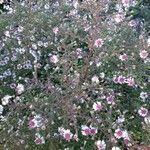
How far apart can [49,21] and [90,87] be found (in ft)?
4.80

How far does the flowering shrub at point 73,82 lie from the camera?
4.04 meters

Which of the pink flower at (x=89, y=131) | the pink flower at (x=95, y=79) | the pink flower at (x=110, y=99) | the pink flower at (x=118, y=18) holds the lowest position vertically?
the pink flower at (x=89, y=131)

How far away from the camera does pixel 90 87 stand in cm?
408

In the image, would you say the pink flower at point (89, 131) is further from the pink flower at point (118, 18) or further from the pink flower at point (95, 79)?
the pink flower at point (118, 18)

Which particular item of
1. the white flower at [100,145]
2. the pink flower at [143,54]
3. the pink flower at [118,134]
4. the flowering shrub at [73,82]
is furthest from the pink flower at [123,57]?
the white flower at [100,145]

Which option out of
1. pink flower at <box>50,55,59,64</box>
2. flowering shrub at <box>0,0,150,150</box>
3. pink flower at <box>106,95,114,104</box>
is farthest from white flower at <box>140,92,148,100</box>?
pink flower at <box>50,55,59,64</box>

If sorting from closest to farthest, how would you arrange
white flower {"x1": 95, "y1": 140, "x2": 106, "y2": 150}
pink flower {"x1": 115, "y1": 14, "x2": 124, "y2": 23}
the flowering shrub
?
1. white flower {"x1": 95, "y1": 140, "x2": 106, "y2": 150}
2. the flowering shrub
3. pink flower {"x1": 115, "y1": 14, "x2": 124, "y2": 23}

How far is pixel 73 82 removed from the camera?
13.3 feet

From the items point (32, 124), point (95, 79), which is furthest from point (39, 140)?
point (95, 79)

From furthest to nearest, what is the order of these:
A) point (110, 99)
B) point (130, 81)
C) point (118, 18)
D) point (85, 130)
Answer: point (118, 18)
point (130, 81)
point (110, 99)
point (85, 130)

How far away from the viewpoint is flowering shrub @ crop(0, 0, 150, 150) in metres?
4.04

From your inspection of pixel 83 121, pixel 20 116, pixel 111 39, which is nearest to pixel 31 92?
pixel 20 116

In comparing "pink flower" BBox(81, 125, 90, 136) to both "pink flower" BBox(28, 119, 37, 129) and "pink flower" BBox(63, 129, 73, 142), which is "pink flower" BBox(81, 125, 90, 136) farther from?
"pink flower" BBox(28, 119, 37, 129)

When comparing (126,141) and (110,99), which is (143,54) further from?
(126,141)
